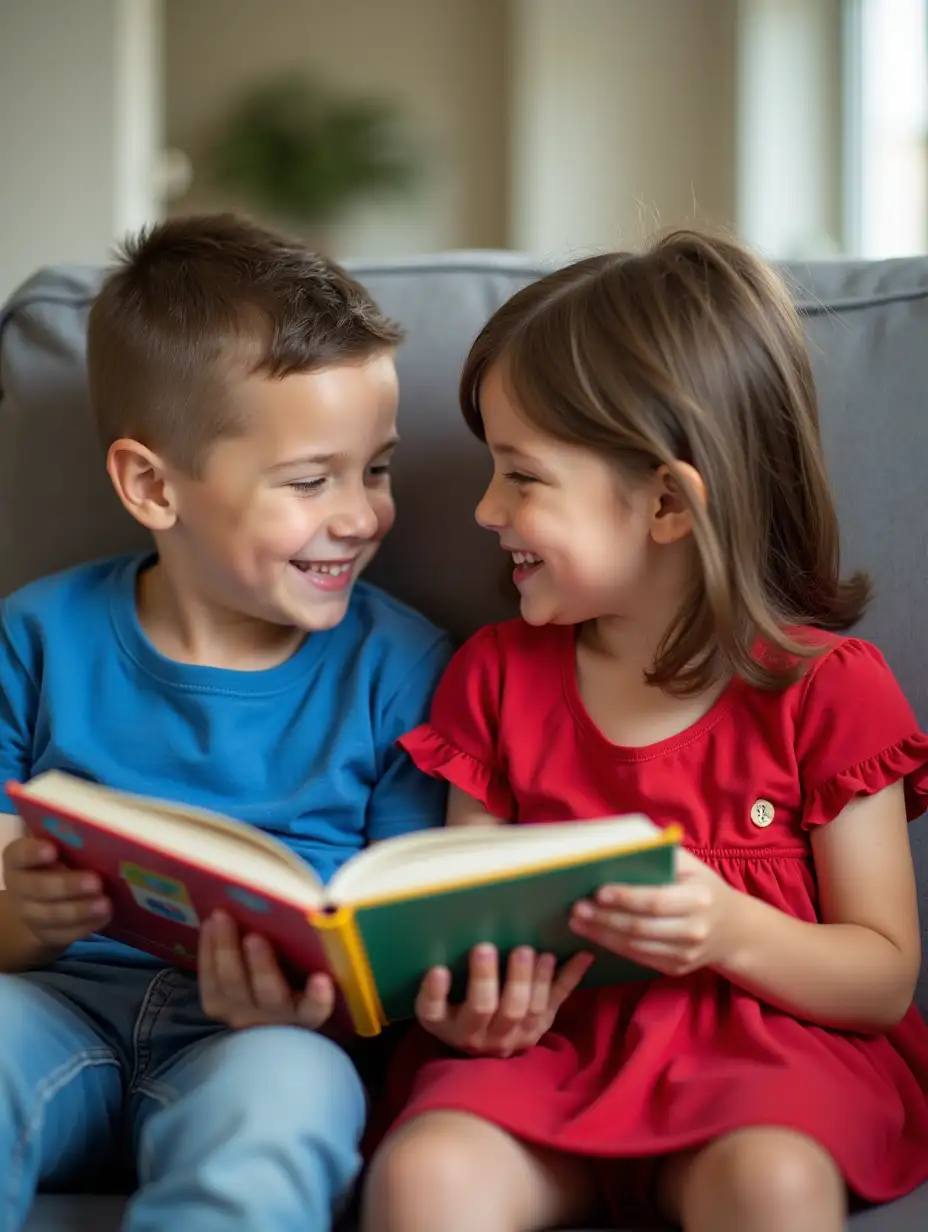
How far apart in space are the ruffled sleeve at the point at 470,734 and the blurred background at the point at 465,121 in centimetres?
161

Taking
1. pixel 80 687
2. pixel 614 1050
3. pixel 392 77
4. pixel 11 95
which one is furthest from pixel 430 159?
pixel 614 1050

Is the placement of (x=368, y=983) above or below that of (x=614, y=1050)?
above

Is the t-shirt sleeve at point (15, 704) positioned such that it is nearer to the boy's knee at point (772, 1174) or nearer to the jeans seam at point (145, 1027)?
the jeans seam at point (145, 1027)

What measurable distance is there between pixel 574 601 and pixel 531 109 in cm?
367

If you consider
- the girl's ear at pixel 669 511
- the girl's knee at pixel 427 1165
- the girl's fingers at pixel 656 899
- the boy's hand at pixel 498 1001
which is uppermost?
the girl's ear at pixel 669 511

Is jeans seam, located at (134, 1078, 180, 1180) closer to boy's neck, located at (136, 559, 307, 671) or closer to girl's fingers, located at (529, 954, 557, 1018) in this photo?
girl's fingers, located at (529, 954, 557, 1018)

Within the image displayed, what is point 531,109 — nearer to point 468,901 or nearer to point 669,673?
point 669,673

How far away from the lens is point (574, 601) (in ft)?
3.50

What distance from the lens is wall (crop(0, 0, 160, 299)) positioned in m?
3.15

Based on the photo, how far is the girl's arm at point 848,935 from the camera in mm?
950

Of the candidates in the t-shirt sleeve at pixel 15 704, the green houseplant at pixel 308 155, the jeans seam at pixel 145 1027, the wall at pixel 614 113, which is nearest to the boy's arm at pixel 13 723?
the t-shirt sleeve at pixel 15 704

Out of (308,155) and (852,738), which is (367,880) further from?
(308,155)

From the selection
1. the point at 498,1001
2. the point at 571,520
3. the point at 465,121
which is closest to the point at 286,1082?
the point at 498,1001

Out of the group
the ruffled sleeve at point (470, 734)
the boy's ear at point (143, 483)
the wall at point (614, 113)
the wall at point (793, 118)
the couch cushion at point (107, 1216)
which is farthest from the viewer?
the wall at point (614, 113)
